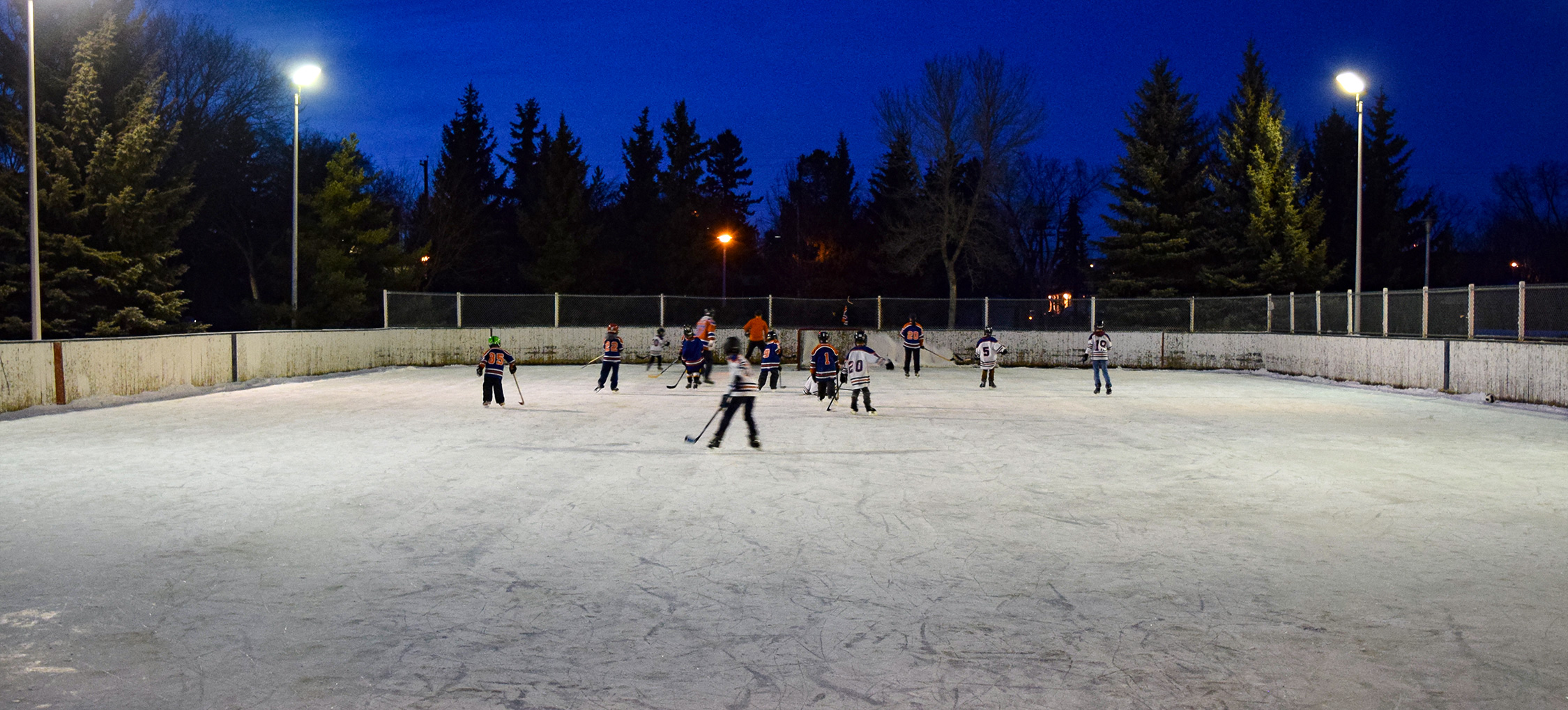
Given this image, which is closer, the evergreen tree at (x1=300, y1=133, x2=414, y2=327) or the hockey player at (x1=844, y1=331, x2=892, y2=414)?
the hockey player at (x1=844, y1=331, x2=892, y2=414)

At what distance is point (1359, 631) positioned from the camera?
5.03 m

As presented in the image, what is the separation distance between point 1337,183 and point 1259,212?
16.9m

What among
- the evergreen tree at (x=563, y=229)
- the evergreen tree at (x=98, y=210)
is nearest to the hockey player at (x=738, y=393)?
the evergreen tree at (x=98, y=210)

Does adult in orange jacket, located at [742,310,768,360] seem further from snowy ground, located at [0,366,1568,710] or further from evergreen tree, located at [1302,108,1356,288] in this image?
evergreen tree, located at [1302,108,1356,288]

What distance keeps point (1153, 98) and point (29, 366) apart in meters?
39.9

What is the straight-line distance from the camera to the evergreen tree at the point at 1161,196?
4175 cm

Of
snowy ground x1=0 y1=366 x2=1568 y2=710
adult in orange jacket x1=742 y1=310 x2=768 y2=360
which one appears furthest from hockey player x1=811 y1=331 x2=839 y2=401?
adult in orange jacket x1=742 y1=310 x2=768 y2=360

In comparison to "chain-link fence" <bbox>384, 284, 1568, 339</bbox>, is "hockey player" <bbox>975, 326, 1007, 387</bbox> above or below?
below

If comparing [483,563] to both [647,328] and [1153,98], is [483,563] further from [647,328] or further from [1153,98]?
[1153,98]

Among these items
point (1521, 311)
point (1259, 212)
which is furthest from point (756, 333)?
point (1259, 212)

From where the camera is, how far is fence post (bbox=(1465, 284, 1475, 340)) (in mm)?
19094

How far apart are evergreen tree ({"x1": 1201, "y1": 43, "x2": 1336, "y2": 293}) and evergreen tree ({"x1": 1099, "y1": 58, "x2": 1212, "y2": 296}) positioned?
39.1 inches

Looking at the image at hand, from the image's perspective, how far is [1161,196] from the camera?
42281 mm

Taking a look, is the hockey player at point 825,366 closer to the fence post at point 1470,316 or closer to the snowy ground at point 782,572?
the snowy ground at point 782,572
